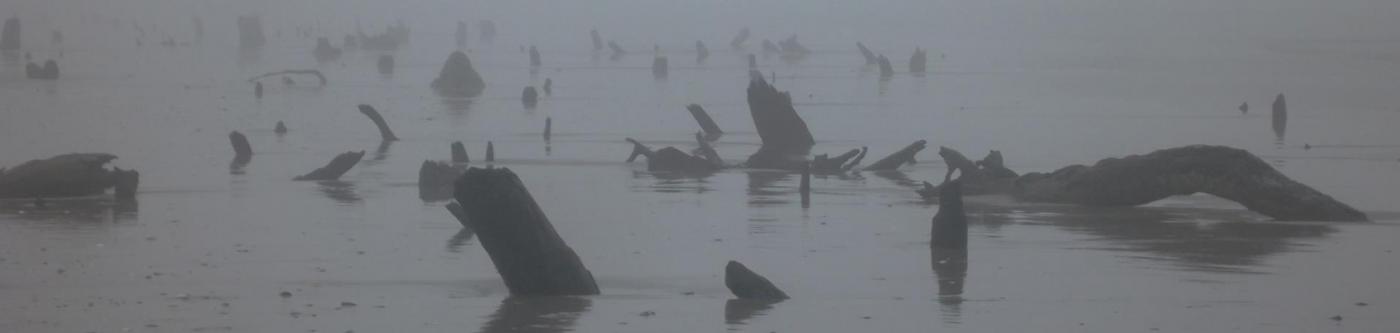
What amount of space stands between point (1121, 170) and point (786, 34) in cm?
9889

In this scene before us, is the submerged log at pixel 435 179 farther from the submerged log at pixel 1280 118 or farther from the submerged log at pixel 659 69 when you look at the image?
the submerged log at pixel 659 69

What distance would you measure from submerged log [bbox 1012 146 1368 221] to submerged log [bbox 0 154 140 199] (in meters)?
8.88

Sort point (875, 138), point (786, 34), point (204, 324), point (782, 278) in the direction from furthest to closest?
point (786, 34)
point (875, 138)
point (782, 278)
point (204, 324)

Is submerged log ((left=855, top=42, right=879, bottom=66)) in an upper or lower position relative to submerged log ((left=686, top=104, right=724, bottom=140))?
upper

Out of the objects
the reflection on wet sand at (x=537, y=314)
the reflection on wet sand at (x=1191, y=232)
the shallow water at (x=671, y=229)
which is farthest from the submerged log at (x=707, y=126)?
the reflection on wet sand at (x=537, y=314)

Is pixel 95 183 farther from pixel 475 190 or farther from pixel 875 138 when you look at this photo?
pixel 875 138

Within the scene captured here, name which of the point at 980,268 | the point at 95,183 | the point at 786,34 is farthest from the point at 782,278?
the point at 786,34

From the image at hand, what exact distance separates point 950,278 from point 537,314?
3.37 metres

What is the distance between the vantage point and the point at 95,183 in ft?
68.7

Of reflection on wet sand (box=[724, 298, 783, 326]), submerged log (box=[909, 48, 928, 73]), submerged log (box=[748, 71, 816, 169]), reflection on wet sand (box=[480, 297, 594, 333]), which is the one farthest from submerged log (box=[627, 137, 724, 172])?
submerged log (box=[909, 48, 928, 73])

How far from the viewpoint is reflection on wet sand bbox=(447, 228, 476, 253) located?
17.3 metres

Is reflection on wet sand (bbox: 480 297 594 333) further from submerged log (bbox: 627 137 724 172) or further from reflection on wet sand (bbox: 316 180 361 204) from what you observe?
submerged log (bbox: 627 137 724 172)

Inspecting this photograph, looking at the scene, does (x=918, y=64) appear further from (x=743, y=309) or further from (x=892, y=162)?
(x=743, y=309)

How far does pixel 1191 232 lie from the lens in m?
18.6
